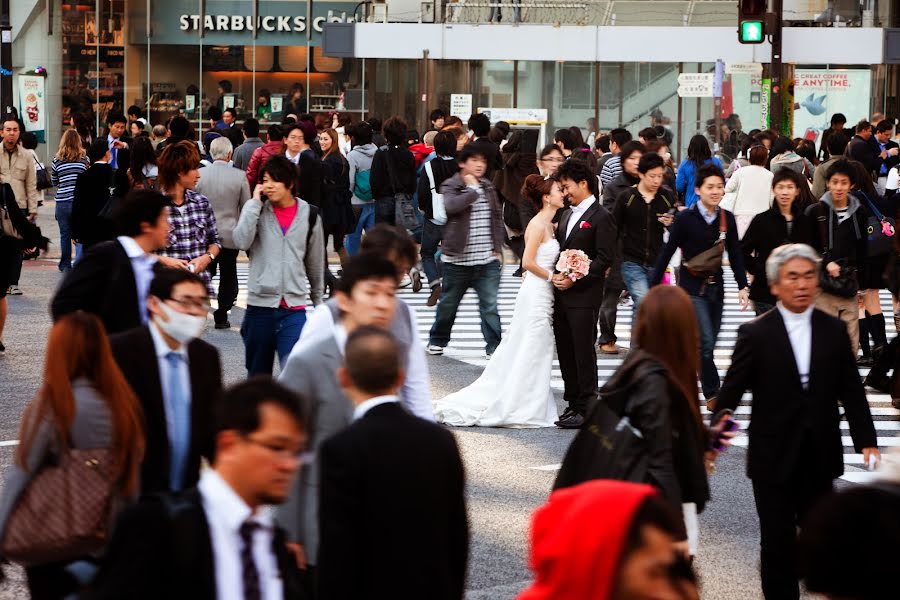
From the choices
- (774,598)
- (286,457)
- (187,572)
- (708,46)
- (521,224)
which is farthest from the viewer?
(708,46)

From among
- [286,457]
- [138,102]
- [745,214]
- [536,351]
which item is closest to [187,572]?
[286,457]

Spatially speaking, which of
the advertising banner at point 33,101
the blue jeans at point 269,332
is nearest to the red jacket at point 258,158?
the blue jeans at point 269,332

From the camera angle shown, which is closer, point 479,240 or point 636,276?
point 636,276

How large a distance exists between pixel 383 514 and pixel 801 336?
287 cm

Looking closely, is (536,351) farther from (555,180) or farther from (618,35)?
(618,35)

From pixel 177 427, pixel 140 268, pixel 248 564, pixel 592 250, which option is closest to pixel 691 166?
pixel 592 250

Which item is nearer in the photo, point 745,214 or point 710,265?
point 710,265

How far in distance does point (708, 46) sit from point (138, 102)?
15.2 meters

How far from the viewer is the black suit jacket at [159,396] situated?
5.30 meters

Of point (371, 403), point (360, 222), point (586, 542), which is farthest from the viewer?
Answer: point (360, 222)

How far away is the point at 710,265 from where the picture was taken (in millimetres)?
11195

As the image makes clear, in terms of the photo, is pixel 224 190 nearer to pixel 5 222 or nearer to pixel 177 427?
pixel 5 222

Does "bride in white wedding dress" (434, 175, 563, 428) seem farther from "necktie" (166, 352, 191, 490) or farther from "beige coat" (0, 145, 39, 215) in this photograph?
"beige coat" (0, 145, 39, 215)

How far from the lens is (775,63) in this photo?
71.4ft
